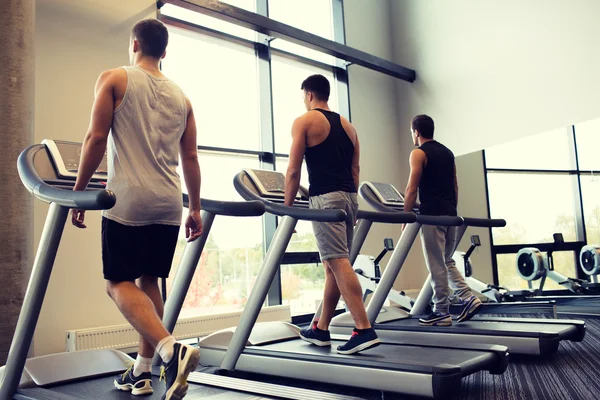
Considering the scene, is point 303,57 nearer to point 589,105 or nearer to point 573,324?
point 589,105

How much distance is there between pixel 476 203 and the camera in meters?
6.42

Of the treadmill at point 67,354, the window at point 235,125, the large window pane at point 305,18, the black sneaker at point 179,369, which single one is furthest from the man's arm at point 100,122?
the large window pane at point 305,18

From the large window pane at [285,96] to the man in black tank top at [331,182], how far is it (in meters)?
3.01

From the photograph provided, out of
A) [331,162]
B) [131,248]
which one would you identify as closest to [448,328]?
[331,162]

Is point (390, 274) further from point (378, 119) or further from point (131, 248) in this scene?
point (378, 119)

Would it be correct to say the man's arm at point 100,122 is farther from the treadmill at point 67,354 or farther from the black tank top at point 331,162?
the black tank top at point 331,162

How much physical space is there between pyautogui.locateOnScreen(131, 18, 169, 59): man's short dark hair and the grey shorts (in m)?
1.22

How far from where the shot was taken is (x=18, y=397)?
2.38 metres

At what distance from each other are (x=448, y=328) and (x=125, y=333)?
235 centimetres

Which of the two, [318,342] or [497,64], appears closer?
[318,342]

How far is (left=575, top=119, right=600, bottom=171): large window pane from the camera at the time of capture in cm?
558

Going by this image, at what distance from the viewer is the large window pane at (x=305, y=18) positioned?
6.30 metres

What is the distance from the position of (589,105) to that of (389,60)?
2809 mm

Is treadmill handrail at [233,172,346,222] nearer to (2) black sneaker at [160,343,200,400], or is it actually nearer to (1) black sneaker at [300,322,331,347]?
(1) black sneaker at [300,322,331,347]
